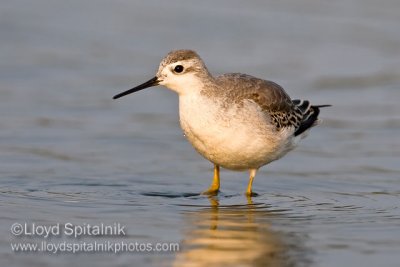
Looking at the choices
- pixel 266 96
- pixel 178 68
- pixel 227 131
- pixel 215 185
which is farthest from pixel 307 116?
pixel 178 68

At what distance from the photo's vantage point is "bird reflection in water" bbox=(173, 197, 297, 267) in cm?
927

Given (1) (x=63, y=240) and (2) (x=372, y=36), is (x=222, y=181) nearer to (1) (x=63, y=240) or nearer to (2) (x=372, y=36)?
(1) (x=63, y=240)

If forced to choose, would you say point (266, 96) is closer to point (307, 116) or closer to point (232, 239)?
point (307, 116)

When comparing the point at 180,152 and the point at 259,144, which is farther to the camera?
the point at 180,152

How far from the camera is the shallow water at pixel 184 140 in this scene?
9961 mm

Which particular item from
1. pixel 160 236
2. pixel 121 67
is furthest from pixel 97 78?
pixel 160 236

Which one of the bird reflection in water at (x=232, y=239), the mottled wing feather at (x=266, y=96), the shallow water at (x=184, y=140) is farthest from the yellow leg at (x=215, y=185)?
the mottled wing feather at (x=266, y=96)

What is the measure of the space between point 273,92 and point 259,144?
0.97 meters

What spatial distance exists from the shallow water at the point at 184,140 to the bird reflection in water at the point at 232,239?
0.07 ft

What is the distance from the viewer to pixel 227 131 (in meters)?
11.7

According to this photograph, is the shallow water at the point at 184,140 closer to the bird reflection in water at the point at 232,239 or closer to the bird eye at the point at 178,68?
the bird reflection in water at the point at 232,239

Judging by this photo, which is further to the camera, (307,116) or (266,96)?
(307,116)

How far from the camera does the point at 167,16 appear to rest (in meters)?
21.1

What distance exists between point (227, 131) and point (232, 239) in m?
2.03
